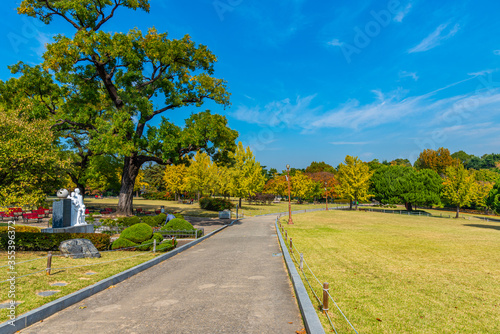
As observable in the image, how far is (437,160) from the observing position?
9619cm

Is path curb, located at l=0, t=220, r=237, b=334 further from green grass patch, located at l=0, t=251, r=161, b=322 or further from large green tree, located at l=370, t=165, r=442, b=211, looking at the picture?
large green tree, located at l=370, t=165, r=442, b=211

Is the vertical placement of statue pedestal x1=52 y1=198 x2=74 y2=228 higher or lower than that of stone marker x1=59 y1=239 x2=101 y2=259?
higher

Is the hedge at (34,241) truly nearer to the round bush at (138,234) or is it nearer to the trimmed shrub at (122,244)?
the trimmed shrub at (122,244)

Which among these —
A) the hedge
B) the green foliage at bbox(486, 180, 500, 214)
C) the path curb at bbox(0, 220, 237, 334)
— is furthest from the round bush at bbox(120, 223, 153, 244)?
the green foliage at bbox(486, 180, 500, 214)

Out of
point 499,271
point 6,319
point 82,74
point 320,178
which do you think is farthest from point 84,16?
point 320,178

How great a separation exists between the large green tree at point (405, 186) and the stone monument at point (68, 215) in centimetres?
5314

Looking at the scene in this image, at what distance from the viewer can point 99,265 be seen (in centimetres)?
1005

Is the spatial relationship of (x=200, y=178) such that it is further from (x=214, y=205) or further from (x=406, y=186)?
(x=406, y=186)

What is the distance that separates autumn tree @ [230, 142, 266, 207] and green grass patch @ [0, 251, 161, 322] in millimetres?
36856

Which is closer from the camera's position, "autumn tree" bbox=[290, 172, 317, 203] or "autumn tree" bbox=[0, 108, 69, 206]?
"autumn tree" bbox=[0, 108, 69, 206]

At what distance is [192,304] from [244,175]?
144 ft

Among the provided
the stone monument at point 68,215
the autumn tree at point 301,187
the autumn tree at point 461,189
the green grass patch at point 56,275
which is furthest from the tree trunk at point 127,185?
the autumn tree at point 461,189

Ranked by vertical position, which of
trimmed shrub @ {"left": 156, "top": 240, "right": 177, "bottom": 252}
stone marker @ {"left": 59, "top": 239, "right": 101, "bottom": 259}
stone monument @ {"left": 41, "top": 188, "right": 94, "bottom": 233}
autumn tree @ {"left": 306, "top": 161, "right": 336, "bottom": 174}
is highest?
autumn tree @ {"left": 306, "top": 161, "right": 336, "bottom": 174}

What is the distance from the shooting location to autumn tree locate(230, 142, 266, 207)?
49.1 meters
